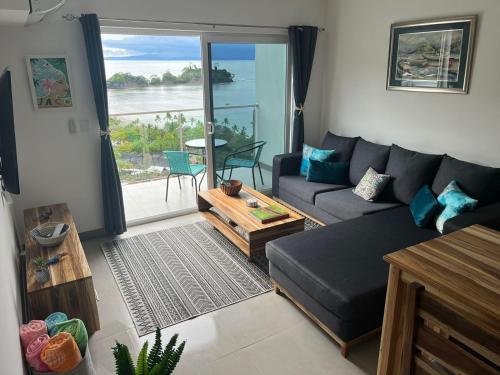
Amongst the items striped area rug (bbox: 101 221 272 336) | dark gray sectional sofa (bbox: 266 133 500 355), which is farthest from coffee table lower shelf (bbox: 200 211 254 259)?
dark gray sectional sofa (bbox: 266 133 500 355)

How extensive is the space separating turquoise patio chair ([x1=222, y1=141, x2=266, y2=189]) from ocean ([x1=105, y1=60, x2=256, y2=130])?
27cm

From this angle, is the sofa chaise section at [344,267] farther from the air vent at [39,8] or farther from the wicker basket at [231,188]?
the air vent at [39,8]

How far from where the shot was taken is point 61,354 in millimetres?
1898

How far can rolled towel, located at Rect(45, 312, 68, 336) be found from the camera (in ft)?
7.17

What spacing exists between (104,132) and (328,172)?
94.6 inches

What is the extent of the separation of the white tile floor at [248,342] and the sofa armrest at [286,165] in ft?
6.34

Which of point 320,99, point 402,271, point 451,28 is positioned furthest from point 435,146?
point 402,271

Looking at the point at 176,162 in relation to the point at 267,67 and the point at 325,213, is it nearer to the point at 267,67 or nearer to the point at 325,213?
the point at 267,67

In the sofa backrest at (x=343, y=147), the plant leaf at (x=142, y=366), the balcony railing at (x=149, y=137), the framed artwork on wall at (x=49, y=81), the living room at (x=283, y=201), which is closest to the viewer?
the plant leaf at (x=142, y=366)

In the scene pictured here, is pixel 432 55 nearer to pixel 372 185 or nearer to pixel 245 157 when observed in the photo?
pixel 372 185

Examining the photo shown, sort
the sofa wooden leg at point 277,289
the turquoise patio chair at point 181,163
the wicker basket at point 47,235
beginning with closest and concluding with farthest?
1. the wicker basket at point 47,235
2. the sofa wooden leg at point 277,289
3. the turquoise patio chair at point 181,163

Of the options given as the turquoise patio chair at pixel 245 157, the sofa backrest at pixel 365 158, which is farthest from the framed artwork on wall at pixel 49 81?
the sofa backrest at pixel 365 158

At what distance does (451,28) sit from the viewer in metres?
3.44

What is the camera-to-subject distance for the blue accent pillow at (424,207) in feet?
10.1
